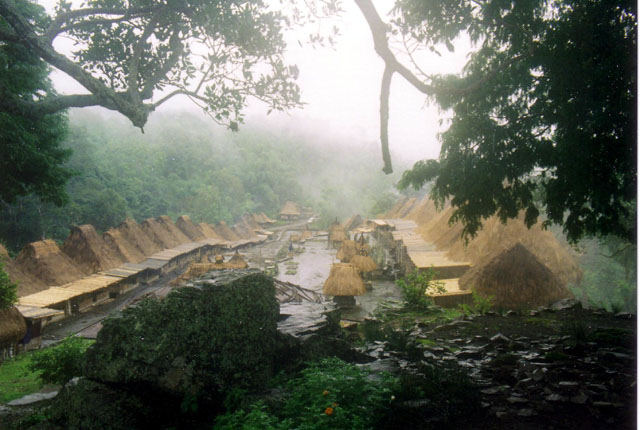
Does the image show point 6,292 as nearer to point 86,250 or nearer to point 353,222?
point 86,250

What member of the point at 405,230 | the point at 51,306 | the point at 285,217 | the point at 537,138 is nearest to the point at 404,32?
the point at 537,138

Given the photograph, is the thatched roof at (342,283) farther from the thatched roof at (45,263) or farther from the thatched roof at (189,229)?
the thatched roof at (45,263)

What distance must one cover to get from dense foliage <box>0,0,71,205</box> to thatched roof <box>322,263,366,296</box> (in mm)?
9539

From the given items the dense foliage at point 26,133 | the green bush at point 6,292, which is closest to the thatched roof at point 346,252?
the green bush at point 6,292

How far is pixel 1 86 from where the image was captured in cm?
553

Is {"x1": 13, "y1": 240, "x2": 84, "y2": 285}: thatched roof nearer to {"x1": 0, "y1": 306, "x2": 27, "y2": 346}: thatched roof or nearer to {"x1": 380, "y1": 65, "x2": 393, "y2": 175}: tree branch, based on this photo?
{"x1": 0, "y1": 306, "x2": 27, "y2": 346}: thatched roof

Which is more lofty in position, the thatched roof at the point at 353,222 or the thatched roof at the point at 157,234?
the thatched roof at the point at 157,234

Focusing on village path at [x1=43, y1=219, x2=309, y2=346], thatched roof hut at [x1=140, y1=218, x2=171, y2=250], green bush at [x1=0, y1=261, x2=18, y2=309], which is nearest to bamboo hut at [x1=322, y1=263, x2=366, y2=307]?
village path at [x1=43, y1=219, x2=309, y2=346]

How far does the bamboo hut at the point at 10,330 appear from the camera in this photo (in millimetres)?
9383

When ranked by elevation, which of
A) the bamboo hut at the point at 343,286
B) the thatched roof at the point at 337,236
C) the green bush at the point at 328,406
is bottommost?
the bamboo hut at the point at 343,286

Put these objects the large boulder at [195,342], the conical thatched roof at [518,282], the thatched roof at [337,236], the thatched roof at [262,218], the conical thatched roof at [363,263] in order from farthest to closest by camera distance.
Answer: the thatched roof at [337,236] → the conical thatched roof at [363,263] → the thatched roof at [262,218] → the conical thatched roof at [518,282] → the large boulder at [195,342]

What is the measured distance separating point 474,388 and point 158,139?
43.2 ft

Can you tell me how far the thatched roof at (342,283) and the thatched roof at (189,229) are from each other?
781 cm

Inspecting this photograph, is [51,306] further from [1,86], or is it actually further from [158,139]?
[1,86]
